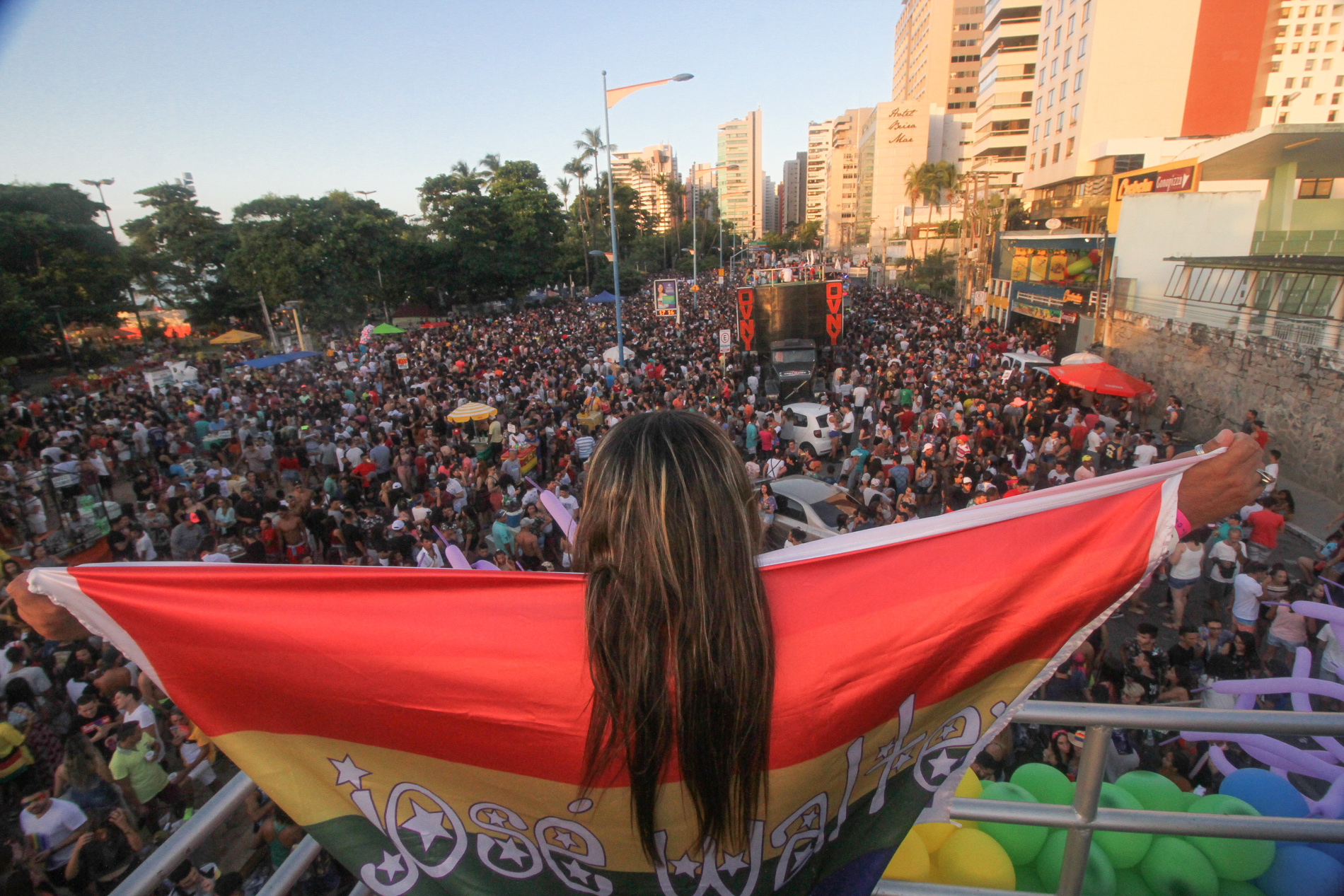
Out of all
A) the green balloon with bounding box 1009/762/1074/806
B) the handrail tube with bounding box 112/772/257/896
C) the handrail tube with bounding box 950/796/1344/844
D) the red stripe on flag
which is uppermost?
the red stripe on flag

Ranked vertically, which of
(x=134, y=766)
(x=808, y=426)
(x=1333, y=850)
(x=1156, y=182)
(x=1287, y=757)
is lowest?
(x=808, y=426)

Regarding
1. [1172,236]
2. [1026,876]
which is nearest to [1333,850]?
[1026,876]

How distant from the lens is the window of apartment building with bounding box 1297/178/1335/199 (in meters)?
19.5

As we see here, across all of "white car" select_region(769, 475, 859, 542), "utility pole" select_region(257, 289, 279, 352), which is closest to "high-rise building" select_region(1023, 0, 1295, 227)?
"white car" select_region(769, 475, 859, 542)

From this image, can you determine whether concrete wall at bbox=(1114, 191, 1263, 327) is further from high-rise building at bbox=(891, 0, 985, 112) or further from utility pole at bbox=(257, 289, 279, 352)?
high-rise building at bbox=(891, 0, 985, 112)

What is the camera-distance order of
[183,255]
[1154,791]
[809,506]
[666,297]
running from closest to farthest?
[1154,791], [809,506], [666,297], [183,255]

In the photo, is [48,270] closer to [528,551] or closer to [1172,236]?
[528,551]

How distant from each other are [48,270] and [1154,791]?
4244cm

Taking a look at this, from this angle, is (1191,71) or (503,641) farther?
(1191,71)

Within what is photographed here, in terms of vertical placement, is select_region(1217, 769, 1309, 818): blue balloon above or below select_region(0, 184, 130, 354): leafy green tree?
below

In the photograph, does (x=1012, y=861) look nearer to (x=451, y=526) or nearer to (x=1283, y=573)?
(x=1283, y=573)

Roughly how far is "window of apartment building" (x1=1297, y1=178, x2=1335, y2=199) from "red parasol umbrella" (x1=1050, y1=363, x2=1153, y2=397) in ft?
37.0

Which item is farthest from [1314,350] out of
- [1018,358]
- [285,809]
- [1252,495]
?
[285,809]

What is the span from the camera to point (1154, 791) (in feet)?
6.88
